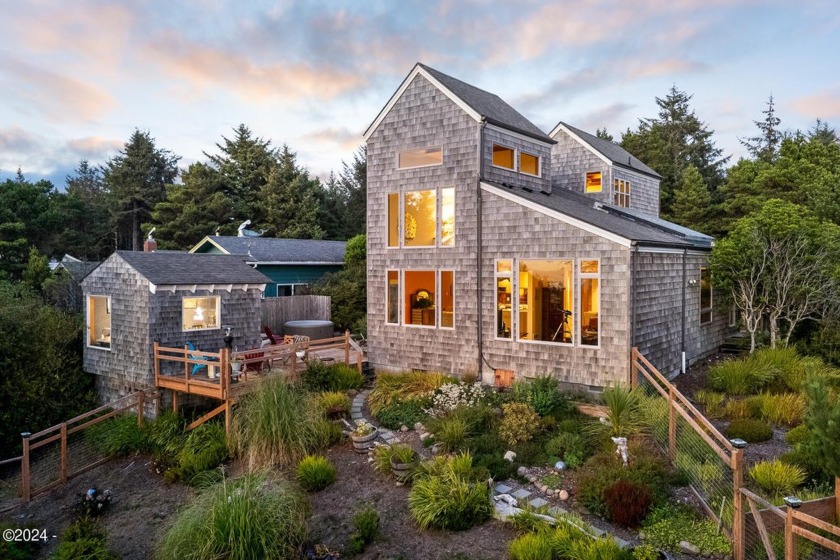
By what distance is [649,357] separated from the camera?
11594mm

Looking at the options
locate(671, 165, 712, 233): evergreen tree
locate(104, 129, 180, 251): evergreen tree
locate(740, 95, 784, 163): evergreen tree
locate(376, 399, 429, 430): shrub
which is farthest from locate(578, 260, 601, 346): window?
locate(740, 95, 784, 163): evergreen tree

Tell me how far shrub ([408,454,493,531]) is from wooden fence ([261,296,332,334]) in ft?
43.2

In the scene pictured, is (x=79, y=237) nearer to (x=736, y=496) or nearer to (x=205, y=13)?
(x=205, y=13)

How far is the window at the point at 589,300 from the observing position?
11.2m

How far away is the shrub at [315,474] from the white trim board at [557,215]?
7064 mm

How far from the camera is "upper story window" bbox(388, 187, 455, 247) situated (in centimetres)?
1341

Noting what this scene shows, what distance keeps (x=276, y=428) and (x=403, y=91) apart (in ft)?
30.3

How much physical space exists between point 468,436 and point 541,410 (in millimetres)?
1735

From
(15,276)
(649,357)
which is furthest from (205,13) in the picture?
(15,276)

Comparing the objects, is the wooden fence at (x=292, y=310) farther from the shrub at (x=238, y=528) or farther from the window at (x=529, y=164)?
the shrub at (x=238, y=528)

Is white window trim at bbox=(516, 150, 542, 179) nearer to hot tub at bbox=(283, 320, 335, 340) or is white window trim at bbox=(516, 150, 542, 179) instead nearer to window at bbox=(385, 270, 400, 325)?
window at bbox=(385, 270, 400, 325)

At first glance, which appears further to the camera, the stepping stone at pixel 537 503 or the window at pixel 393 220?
the window at pixel 393 220

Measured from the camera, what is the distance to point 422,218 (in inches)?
546

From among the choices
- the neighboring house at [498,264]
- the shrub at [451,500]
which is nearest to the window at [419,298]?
the neighboring house at [498,264]
